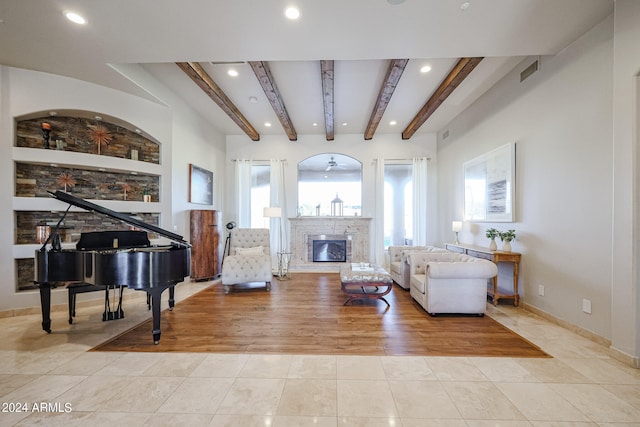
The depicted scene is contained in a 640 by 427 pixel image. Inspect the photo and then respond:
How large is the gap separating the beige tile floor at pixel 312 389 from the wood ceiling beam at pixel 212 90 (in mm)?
3487

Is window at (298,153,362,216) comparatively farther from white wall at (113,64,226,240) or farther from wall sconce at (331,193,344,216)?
white wall at (113,64,226,240)

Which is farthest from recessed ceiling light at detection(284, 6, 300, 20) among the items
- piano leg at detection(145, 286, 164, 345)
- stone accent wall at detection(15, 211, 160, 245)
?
stone accent wall at detection(15, 211, 160, 245)

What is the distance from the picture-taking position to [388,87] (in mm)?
3979

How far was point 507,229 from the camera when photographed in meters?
3.89

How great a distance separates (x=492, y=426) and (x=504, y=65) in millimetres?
4299

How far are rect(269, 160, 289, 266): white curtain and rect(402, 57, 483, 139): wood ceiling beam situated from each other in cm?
339

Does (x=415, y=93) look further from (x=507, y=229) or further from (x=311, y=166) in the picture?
(x=311, y=166)

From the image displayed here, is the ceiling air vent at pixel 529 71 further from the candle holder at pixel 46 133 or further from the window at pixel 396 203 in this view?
the candle holder at pixel 46 133

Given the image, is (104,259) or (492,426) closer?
(492,426)

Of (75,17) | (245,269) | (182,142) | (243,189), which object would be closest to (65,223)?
(182,142)

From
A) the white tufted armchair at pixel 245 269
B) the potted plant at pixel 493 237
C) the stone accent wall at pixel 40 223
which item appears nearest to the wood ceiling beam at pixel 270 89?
the white tufted armchair at pixel 245 269

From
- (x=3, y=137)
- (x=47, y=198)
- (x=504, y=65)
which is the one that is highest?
(x=504, y=65)

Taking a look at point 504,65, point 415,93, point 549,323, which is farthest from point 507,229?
point 415,93

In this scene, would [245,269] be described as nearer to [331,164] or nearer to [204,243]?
[204,243]
